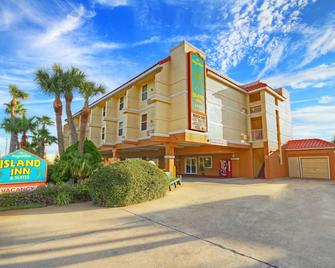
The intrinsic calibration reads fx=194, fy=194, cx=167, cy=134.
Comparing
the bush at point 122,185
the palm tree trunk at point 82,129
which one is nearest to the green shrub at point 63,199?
the bush at point 122,185

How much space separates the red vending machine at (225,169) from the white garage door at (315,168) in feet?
26.3

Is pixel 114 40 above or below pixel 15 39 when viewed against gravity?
above

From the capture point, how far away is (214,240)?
15.6 ft

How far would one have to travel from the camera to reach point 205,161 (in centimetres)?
2427

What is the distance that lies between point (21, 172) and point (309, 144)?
2584 cm

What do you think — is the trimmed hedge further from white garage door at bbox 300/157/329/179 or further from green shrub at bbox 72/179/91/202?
white garage door at bbox 300/157/329/179

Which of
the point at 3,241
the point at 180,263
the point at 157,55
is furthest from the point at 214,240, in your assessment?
the point at 157,55

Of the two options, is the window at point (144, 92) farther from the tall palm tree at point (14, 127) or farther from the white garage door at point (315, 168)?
the white garage door at point (315, 168)

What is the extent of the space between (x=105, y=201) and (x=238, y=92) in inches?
749

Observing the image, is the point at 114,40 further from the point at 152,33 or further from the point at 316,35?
the point at 316,35

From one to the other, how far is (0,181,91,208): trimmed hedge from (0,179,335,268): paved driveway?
2.61 ft

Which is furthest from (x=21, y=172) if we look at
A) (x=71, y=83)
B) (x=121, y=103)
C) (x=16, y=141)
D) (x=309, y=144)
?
(x=309, y=144)

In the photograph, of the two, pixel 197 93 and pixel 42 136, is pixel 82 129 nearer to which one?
pixel 197 93

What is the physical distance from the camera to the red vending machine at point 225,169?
2181 centimetres
